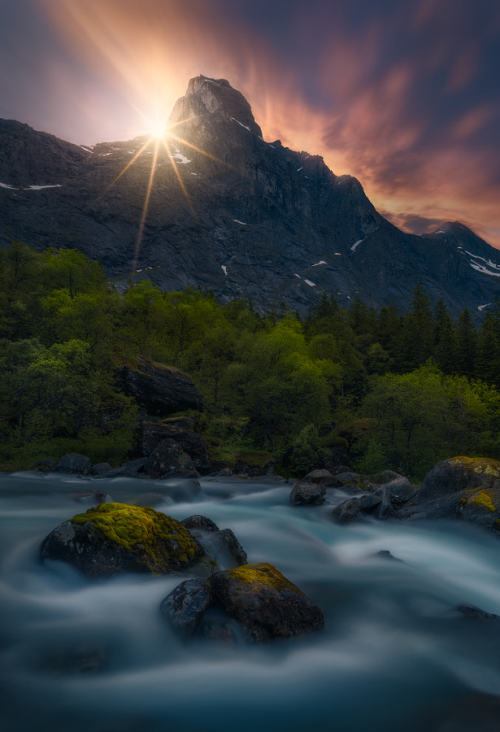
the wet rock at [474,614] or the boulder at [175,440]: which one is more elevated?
the boulder at [175,440]

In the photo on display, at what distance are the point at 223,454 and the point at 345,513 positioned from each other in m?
15.0

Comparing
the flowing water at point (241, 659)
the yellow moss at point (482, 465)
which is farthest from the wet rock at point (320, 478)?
the flowing water at point (241, 659)

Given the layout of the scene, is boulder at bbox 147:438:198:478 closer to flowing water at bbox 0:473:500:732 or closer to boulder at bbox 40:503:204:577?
flowing water at bbox 0:473:500:732

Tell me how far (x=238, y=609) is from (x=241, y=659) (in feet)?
2.19

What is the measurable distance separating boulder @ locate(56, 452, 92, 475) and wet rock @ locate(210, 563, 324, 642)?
62.1 ft

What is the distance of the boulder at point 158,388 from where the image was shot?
3069 centimetres

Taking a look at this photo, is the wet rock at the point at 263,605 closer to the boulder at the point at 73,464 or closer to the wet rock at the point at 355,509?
the wet rock at the point at 355,509

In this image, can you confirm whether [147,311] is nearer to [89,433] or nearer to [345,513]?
[89,433]

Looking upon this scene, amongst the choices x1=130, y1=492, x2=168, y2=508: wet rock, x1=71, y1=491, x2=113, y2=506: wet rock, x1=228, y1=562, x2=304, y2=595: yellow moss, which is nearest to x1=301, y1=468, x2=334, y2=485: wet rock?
x1=130, y1=492, x2=168, y2=508: wet rock

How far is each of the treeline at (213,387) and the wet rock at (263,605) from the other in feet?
67.1

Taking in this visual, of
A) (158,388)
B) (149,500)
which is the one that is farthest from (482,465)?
(158,388)

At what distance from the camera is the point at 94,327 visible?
100 ft

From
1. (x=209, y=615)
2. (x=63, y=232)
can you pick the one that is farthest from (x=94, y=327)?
(x=63, y=232)

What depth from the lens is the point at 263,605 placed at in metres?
6.23
